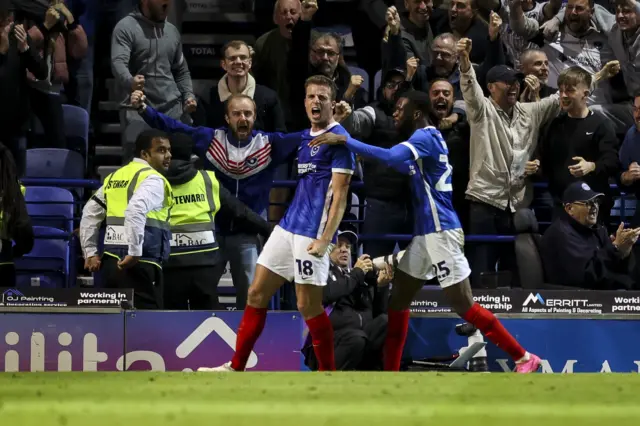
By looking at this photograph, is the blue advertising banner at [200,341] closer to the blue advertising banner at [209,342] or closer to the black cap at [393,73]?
the blue advertising banner at [209,342]

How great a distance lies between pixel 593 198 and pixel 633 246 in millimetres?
866

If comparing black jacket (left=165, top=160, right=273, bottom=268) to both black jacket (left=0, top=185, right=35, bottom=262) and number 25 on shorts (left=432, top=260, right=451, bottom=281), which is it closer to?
black jacket (left=0, top=185, right=35, bottom=262)

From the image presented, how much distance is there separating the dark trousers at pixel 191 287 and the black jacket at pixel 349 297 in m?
1.05

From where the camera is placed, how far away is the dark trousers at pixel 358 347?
934cm

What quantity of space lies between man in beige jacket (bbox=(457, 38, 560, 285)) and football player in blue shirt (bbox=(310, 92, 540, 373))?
1.64 m

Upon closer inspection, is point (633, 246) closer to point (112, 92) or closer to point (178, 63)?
point (178, 63)

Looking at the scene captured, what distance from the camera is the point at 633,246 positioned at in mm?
10750

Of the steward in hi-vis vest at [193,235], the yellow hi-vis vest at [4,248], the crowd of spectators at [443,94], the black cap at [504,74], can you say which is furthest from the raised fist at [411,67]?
Result: the yellow hi-vis vest at [4,248]

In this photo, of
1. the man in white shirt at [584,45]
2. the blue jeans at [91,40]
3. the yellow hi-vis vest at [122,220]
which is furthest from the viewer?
the blue jeans at [91,40]

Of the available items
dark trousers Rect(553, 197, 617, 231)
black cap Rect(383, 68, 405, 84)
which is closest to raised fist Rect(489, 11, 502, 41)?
black cap Rect(383, 68, 405, 84)

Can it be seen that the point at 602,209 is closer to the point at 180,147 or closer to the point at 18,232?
the point at 180,147

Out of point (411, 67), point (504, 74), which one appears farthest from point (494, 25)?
point (411, 67)

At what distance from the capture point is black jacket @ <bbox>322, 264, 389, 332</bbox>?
30.9 feet

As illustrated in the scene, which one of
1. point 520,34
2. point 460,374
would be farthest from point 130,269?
point 520,34
